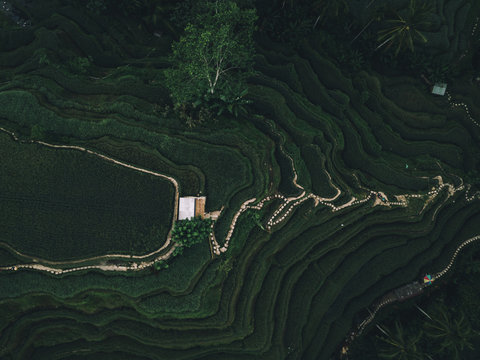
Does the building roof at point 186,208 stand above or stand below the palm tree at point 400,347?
above

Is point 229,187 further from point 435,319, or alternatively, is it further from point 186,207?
point 435,319

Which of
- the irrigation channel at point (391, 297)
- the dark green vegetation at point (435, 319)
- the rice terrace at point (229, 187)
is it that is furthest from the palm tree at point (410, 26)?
the irrigation channel at point (391, 297)

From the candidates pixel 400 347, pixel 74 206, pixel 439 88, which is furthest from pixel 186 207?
pixel 439 88

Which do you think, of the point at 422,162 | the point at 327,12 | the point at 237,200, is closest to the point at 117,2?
the point at 327,12

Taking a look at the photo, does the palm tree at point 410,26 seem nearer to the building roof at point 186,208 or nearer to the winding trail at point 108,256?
the building roof at point 186,208

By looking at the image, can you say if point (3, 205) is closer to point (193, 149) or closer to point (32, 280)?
point (32, 280)
